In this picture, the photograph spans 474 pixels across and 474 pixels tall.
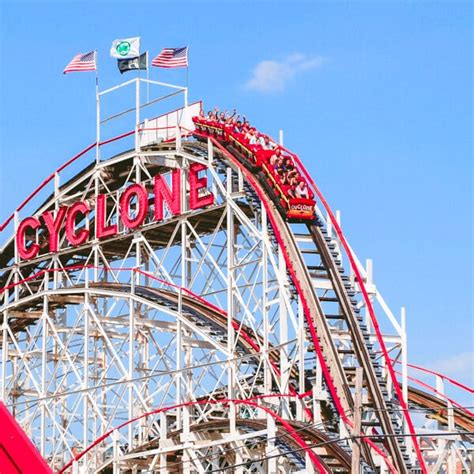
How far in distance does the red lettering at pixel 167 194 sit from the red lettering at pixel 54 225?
18.7 feet

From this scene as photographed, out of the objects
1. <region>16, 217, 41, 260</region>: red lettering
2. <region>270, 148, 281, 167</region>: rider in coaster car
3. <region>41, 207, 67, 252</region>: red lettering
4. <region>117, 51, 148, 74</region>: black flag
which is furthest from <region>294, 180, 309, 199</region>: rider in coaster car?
<region>16, 217, 41, 260</region>: red lettering

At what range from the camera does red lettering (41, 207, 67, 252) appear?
48.2m

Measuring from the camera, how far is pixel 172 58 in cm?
4756

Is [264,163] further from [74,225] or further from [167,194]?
[74,225]

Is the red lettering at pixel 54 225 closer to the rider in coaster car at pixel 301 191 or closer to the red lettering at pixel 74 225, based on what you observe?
the red lettering at pixel 74 225

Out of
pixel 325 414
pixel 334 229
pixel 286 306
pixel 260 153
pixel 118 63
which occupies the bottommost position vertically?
pixel 325 414

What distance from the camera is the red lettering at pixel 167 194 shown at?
141ft

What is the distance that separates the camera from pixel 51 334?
48281mm

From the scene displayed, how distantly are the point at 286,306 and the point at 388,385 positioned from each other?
11.7ft

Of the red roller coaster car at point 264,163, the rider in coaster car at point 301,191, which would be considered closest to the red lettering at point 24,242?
the red roller coaster car at point 264,163

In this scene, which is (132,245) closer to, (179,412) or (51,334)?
(51,334)

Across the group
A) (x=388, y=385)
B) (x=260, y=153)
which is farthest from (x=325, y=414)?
(x=260, y=153)

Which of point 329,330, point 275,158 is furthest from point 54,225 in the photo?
point 329,330

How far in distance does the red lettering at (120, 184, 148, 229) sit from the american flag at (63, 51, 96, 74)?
674 cm
